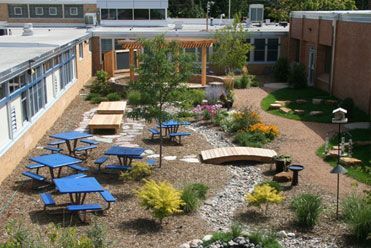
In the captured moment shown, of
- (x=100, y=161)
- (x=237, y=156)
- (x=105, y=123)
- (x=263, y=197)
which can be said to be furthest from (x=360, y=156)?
(x=105, y=123)

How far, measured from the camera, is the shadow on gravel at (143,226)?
10750 mm

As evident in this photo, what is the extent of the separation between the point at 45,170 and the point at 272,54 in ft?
75.2

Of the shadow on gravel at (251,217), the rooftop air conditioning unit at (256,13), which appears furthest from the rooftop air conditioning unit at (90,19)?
the shadow on gravel at (251,217)

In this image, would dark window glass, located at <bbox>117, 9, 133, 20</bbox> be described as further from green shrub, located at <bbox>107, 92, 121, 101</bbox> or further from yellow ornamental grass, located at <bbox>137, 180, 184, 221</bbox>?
yellow ornamental grass, located at <bbox>137, 180, 184, 221</bbox>

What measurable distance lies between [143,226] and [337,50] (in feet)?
56.0

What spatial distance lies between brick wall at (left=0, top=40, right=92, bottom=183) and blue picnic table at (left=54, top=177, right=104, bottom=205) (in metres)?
2.62

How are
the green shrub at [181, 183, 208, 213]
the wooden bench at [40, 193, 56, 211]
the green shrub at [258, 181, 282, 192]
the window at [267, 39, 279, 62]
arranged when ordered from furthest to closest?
the window at [267, 39, 279, 62] → the green shrub at [258, 181, 282, 192] → the green shrub at [181, 183, 208, 213] → the wooden bench at [40, 193, 56, 211]

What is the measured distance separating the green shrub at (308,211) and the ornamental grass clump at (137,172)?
14.3 ft

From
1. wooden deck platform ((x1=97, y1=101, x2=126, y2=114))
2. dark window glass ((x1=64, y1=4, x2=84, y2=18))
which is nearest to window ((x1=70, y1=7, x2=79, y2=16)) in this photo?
dark window glass ((x1=64, y1=4, x2=84, y2=18))

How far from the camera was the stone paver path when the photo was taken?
45.5 ft

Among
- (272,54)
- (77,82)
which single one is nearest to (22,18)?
(77,82)

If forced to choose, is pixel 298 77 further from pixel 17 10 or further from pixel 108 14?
pixel 17 10

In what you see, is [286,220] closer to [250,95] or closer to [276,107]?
[276,107]

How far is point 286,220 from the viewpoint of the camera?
37.4 ft
